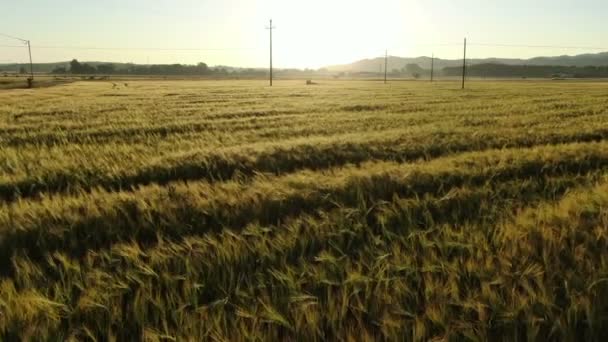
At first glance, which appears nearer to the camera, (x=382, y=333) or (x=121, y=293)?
(x=382, y=333)

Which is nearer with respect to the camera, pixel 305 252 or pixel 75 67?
pixel 305 252

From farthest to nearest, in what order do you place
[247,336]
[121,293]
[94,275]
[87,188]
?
[87,188] → [94,275] → [121,293] → [247,336]

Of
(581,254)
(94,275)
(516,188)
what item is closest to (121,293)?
(94,275)

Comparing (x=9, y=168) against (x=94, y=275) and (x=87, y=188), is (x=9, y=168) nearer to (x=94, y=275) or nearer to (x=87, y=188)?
(x=87, y=188)

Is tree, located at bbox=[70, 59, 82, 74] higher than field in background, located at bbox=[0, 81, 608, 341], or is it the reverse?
tree, located at bbox=[70, 59, 82, 74]

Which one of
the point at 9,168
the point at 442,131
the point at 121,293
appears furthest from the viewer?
the point at 442,131

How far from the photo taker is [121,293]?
247 centimetres

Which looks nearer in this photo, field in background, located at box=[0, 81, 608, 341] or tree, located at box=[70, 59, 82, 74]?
field in background, located at box=[0, 81, 608, 341]

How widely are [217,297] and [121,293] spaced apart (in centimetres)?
58

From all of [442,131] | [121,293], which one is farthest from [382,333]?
[442,131]

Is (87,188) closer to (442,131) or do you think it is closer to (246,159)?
(246,159)

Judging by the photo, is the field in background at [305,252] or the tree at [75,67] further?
the tree at [75,67]

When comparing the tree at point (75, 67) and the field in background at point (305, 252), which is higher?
the tree at point (75, 67)

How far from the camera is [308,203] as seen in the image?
461cm
